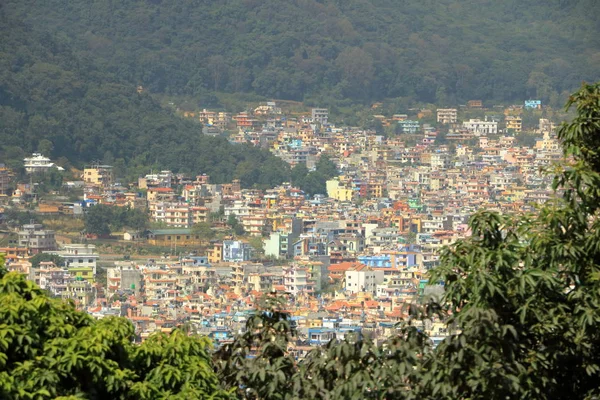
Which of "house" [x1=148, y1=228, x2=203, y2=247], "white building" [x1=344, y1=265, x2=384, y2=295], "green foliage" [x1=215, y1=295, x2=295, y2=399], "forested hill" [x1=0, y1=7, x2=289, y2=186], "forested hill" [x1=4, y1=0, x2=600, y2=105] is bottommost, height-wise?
"white building" [x1=344, y1=265, x2=384, y2=295]

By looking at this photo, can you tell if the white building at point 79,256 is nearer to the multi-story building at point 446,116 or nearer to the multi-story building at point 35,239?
the multi-story building at point 35,239

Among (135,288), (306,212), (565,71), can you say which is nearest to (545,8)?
(565,71)

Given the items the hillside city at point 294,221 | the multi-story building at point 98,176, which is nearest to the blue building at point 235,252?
the hillside city at point 294,221

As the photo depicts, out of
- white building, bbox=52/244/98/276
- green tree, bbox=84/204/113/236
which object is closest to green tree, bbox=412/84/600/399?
white building, bbox=52/244/98/276

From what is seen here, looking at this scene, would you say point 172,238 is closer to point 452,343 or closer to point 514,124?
point 514,124

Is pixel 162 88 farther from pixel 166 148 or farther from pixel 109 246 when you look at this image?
pixel 109 246

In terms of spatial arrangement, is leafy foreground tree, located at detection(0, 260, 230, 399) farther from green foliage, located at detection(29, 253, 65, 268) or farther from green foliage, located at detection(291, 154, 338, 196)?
green foliage, located at detection(291, 154, 338, 196)
